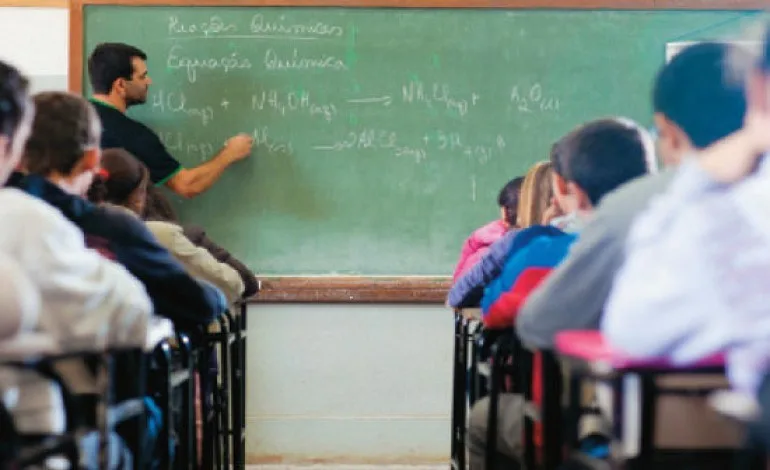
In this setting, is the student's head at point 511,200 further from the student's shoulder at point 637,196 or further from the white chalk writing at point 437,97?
the student's shoulder at point 637,196

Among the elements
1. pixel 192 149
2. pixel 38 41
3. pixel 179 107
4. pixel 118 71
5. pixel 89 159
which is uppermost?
pixel 38 41

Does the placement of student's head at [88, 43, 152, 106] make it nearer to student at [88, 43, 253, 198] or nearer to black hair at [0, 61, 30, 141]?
student at [88, 43, 253, 198]

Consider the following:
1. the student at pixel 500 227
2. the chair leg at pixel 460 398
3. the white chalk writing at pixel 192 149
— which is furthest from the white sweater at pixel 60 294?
the white chalk writing at pixel 192 149

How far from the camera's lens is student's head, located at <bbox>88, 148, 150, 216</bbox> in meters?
3.23

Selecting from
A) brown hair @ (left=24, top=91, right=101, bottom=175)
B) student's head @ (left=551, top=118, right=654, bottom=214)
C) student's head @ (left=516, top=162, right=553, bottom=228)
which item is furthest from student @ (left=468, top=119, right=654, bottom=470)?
brown hair @ (left=24, top=91, right=101, bottom=175)

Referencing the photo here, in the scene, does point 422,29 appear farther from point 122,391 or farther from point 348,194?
point 122,391

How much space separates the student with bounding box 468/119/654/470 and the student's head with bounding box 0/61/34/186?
1122 millimetres

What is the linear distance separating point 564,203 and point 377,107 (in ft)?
6.71

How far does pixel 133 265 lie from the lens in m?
2.47

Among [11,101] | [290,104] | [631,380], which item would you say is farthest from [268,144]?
[631,380]

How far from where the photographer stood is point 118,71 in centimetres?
453

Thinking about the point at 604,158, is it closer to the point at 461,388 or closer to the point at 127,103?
the point at 461,388

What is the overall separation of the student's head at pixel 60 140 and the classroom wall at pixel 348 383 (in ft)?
8.27

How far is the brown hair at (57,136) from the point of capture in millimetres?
2295
